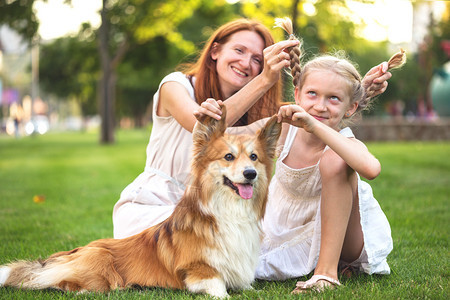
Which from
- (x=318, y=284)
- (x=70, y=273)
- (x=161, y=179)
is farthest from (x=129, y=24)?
(x=318, y=284)

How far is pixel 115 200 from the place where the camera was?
8227 mm

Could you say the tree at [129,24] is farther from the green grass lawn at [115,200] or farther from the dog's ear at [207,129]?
the dog's ear at [207,129]

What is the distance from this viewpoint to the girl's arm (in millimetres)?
3223

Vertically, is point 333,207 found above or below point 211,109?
below

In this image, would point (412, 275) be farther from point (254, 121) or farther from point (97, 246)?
point (97, 246)

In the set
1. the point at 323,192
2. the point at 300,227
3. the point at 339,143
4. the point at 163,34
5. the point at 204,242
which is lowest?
the point at 300,227

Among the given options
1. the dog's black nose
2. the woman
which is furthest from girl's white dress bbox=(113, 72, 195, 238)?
the dog's black nose

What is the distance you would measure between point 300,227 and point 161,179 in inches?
47.5

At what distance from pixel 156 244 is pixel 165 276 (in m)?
0.23

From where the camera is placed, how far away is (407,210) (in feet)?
22.2

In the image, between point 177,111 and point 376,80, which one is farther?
point 177,111

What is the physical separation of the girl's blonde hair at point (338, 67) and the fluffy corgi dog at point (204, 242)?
612mm

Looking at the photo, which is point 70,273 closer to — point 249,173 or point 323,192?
point 249,173

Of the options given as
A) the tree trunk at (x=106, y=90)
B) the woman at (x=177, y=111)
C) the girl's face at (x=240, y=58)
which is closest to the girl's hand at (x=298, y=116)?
the woman at (x=177, y=111)
